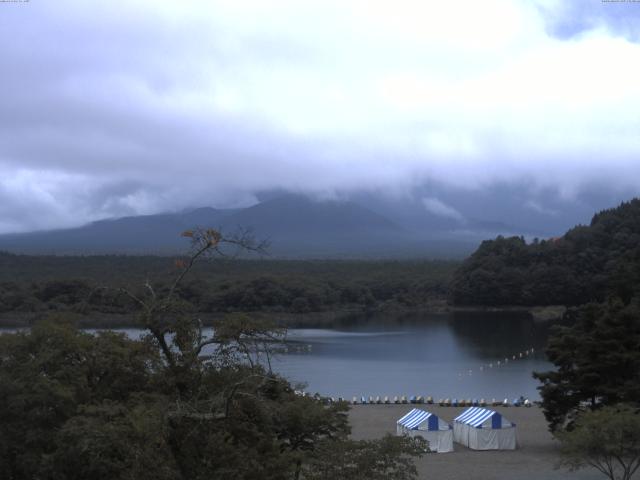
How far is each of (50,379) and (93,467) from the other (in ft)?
9.52

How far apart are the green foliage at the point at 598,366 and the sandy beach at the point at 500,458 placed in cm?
110

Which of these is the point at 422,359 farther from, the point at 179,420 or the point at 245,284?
the point at 179,420

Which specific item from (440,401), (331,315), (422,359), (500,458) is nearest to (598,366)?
(500,458)

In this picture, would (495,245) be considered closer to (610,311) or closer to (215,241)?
(610,311)

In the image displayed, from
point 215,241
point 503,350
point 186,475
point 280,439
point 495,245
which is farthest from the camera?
point 495,245

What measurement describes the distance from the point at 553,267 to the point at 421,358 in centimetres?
3121

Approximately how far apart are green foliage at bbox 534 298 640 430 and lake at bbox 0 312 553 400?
21.3 ft

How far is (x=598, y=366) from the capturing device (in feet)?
57.9

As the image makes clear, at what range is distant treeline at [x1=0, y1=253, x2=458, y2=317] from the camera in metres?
56.8

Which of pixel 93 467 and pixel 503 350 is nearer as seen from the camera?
pixel 93 467

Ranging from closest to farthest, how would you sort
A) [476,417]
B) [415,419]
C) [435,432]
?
[435,432] < [476,417] < [415,419]

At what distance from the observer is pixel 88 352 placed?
1077 centimetres

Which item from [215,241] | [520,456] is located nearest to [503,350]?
[520,456]

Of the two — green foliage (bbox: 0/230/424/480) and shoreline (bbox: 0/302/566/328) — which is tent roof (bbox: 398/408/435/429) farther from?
shoreline (bbox: 0/302/566/328)
